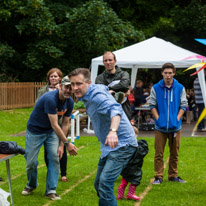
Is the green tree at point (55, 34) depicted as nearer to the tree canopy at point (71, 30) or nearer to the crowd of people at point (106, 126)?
the tree canopy at point (71, 30)

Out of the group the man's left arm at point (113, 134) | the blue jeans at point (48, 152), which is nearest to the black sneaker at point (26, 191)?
the blue jeans at point (48, 152)

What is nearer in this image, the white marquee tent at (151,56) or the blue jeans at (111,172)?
the blue jeans at (111,172)

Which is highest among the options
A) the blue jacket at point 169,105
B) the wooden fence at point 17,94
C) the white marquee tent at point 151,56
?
the white marquee tent at point 151,56

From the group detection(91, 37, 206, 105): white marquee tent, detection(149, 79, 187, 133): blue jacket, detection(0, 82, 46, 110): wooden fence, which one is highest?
detection(91, 37, 206, 105): white marquee tent

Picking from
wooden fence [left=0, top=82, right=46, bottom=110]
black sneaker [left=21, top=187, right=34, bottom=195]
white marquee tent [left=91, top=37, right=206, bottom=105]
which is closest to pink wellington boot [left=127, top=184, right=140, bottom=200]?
black sneaker [left=21, top=187, right=34, bottom=195]

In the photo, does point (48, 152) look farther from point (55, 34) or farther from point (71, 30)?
point (55, 34)

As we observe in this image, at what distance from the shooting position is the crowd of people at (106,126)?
4379 mm

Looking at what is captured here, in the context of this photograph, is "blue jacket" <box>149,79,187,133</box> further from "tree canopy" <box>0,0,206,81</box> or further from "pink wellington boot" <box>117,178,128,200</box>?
"tree canopy" <box>0,0,206,81</box>

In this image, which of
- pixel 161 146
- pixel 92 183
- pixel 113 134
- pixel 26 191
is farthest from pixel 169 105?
pixel 113 134

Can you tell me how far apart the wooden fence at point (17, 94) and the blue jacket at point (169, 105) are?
16989mm

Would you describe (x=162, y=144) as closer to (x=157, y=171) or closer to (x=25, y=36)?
(x=157, y=171)

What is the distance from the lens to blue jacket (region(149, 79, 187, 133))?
7180mm

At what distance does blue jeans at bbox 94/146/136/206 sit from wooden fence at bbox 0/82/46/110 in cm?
1936

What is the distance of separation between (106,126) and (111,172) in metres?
0.47
